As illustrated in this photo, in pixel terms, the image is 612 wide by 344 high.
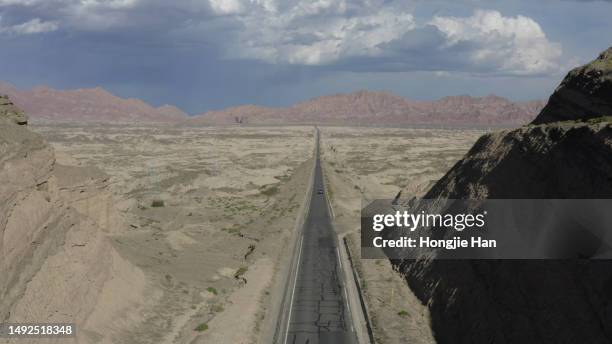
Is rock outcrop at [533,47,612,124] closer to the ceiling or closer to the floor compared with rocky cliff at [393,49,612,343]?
closer to the ceiling

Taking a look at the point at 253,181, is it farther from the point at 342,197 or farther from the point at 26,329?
the point at 26,329

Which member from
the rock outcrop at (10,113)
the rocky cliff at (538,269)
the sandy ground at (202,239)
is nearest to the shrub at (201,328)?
the sandy ground at (202,239)

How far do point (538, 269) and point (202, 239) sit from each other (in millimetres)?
33425

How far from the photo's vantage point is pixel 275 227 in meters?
56.7

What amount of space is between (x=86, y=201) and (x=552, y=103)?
33.8 metres

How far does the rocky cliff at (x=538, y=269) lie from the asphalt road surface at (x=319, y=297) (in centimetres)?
507

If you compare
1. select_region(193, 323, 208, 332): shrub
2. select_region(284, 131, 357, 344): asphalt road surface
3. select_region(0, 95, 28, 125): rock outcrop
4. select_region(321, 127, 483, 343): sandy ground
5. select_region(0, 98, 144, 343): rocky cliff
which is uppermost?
select_region(0, 95, 28, 125): rock outcrop

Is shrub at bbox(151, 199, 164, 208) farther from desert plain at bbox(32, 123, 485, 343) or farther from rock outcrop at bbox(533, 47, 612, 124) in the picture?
rock outcrop at bbox(533, 47, 612, 124)

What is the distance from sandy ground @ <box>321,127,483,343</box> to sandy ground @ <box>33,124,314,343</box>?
644 cm

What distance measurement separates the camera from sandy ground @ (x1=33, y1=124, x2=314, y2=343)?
31.4m

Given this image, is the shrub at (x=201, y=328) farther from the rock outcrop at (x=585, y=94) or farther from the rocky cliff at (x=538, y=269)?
the rock outcrop at (x=585, y=94)

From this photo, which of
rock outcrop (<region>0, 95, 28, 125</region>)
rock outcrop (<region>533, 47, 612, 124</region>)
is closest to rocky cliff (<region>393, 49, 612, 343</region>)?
rock outcrop (<region>533, 47, 612, 124</region>)

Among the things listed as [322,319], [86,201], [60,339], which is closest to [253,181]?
[86,201]

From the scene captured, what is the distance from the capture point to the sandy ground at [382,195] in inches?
1222
